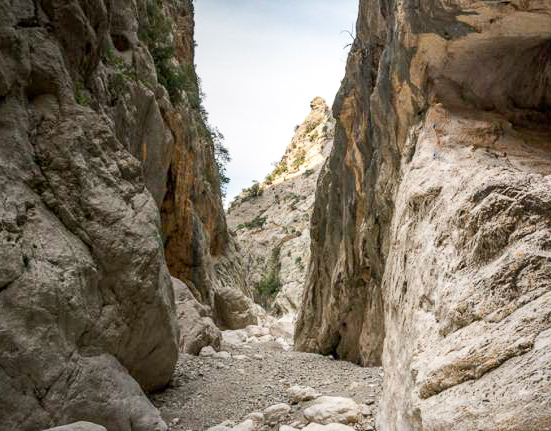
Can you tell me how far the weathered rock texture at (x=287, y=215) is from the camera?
35438 millimetres

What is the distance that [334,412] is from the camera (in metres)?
5.39

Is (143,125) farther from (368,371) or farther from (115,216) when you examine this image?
(368,371)

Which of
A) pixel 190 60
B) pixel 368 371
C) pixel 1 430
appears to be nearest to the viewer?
pixel 1 430

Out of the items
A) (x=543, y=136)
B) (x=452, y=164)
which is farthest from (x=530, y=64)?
(x=452, y=164)

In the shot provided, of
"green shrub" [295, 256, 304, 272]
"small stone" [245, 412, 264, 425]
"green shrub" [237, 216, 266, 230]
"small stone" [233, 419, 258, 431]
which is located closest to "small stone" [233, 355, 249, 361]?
"small stone" [245, 412, 264, 425]

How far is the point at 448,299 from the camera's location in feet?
11.4

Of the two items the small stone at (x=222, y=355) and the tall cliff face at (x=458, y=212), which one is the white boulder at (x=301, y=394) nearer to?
the tall cliff face at (x=458, y=212)

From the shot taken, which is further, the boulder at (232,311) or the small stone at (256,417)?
the boulder at (232,311)

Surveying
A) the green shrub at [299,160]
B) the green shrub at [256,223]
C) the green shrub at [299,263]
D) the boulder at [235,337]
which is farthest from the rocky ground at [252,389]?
the green shrub at [299,160]

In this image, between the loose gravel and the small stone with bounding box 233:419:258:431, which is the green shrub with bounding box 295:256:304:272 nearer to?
the loose gravel

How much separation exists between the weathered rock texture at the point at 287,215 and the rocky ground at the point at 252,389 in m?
21.2

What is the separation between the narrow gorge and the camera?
3086 millimetres

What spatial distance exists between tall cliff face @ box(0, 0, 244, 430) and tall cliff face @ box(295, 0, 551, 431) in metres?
3.14

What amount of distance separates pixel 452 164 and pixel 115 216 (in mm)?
4090
